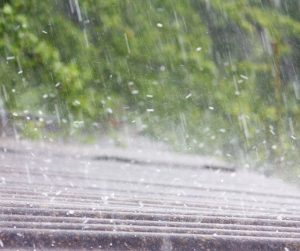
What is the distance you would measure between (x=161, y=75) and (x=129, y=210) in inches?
227

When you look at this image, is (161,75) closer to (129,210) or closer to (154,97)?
(154,97)

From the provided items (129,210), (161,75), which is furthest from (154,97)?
(129,210)

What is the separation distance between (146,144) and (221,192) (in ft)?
13.5

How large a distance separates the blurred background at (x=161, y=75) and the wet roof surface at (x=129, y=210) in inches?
105

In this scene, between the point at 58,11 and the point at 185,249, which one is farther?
the point at 58,11

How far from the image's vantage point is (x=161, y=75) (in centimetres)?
788

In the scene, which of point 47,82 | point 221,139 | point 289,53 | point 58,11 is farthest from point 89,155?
point 289,53

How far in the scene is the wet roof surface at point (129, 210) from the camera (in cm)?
164

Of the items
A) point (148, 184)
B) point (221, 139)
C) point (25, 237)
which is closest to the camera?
point (25, 237)

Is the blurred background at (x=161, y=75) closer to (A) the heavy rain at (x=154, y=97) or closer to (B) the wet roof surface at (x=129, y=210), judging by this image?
(A) the heavy rain at (x=154, y=97)

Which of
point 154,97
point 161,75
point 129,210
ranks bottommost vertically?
point 154,97

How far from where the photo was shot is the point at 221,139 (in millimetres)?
8688

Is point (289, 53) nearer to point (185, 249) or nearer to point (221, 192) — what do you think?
point (221, 192)

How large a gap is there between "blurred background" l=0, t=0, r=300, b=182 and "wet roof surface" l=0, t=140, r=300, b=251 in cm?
265
